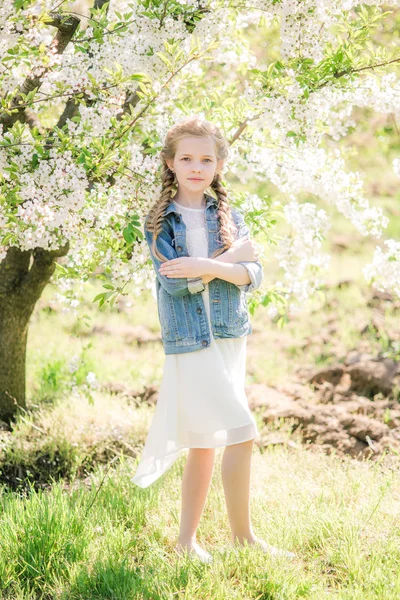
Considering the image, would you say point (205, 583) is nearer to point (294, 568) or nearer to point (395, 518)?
point (294, 568)

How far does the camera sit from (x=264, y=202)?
148 inches

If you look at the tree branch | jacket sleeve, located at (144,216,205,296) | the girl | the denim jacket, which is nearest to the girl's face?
the girl

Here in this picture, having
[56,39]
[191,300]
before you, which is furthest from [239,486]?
[56,39]

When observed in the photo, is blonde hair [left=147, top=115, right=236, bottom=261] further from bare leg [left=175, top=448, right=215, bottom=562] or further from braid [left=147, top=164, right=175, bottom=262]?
bare leg [left=175, top=448, right=215, bottom=562]

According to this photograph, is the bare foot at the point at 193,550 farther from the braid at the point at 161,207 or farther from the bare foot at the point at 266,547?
the braid at the point at 161,207

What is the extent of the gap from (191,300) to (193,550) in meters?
0.96

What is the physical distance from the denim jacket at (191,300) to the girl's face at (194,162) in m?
0.11

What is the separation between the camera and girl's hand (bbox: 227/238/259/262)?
111 inches

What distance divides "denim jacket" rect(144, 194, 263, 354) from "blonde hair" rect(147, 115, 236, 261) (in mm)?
27

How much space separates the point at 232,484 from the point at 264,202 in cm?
156

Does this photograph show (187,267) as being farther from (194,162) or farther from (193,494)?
(193,494)

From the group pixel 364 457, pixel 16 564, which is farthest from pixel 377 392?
pixel 16 564

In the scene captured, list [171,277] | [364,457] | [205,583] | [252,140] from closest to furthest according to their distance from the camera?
1. [205,583]
2. [171,277]
3. [252,140]
4. [364,457]

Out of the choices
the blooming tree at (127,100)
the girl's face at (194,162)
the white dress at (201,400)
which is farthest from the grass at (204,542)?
the girl's face at (194,162)
